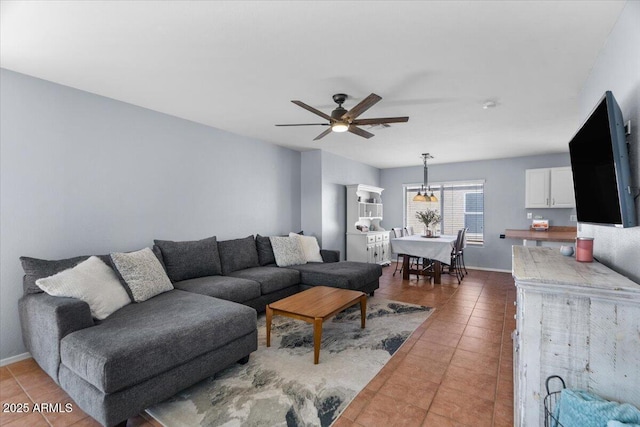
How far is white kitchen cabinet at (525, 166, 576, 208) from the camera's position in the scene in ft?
18.7

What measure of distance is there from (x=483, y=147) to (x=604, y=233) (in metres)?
3.76

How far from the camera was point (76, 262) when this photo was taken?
2.69 m

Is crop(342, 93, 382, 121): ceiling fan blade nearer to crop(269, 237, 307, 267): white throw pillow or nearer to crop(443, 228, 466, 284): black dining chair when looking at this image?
crop(269, 237, 307, 267): white throw pillow

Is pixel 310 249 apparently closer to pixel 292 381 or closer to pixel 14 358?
pixel 292 381

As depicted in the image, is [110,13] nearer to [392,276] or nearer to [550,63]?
[550,63]

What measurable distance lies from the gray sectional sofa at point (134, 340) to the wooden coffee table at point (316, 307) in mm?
342

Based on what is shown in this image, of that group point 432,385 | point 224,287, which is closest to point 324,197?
point 224,287

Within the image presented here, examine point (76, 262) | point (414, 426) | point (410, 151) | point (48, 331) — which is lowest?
point (414, 426)

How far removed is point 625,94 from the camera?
1.72 meters

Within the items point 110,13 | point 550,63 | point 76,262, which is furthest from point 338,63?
point 76,262

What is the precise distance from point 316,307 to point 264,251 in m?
1.97

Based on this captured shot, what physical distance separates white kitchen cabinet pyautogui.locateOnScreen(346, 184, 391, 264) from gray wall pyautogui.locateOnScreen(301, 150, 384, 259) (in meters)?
0.15

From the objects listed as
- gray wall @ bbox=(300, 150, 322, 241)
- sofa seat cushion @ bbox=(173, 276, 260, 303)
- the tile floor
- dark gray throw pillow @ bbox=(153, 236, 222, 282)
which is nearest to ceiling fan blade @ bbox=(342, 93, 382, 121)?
sofa seat cushion @ bbox=(173, 276, 260, 303)

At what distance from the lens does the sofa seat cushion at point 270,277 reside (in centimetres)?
370
